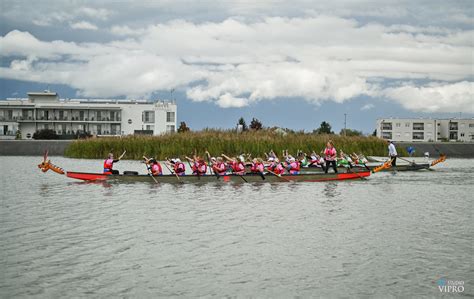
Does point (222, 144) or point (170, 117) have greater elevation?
point (170, 117)

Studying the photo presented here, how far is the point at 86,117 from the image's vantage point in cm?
8669

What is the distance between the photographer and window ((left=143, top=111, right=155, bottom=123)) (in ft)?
280

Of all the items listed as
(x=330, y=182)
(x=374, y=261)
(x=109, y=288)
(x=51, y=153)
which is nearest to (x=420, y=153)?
(x=330, y=182)

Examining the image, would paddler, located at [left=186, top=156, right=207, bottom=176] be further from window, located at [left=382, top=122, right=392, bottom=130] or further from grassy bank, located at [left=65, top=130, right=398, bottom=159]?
window, located at [left=382, top=122, right=392, bottom=130]

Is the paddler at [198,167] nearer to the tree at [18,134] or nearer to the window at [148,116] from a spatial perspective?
the window at [148,116]

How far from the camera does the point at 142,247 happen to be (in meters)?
13.9

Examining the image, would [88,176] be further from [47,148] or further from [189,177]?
[47,148]

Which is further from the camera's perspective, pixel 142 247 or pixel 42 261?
pixel 142 247

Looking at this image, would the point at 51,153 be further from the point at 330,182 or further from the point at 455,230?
the point at 455,230

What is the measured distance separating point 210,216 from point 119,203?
15.6 ft

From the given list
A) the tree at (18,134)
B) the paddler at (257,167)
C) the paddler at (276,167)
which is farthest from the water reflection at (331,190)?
the tree at (18,134)

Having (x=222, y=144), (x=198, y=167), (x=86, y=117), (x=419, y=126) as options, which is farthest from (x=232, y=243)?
(x=419, y=126)

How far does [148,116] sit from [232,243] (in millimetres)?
72874

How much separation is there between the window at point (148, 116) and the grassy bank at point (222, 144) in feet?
113
